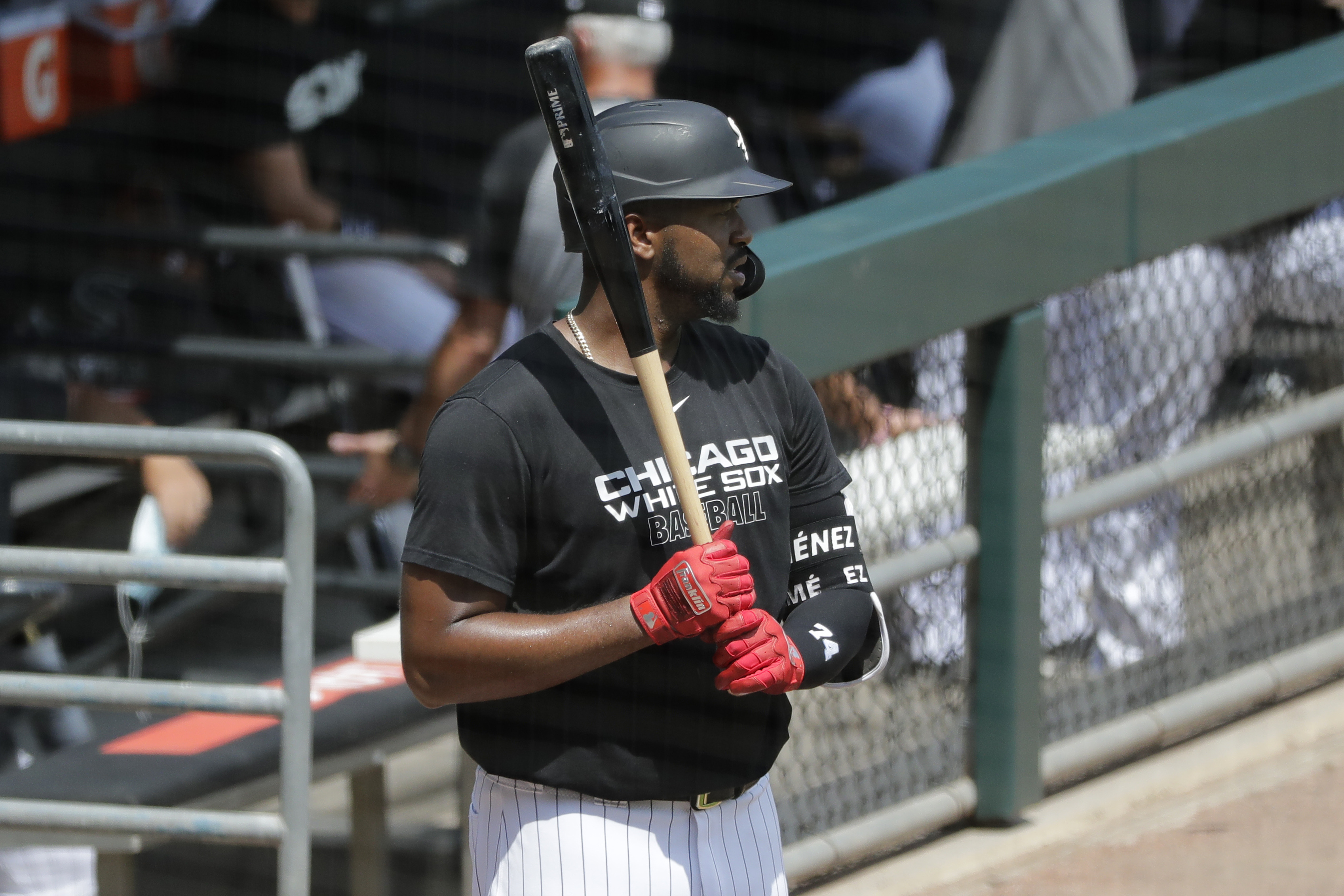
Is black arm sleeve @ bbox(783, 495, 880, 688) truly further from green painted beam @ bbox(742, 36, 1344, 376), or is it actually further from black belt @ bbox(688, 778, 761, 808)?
green painted beam @ bbox(742, 36, 1344, 376)

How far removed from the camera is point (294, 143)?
17.7 ft

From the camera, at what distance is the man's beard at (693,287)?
6.10ft

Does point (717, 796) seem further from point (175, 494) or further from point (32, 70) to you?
point (32, 70)

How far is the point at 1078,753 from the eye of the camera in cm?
328

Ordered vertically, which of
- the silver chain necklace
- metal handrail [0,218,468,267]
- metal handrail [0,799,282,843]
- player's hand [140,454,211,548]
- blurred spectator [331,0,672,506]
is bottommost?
metal handrail [0,799,282,843]

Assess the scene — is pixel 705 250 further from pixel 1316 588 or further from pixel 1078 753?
pixel 1316 588

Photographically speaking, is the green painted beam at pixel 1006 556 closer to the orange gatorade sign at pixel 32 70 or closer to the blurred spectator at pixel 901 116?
the blurred spectator at pixel 901 116

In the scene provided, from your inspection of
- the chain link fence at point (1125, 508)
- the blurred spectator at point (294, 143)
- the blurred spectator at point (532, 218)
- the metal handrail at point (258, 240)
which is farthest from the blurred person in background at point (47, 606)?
the chain link fence at point (1125, 508)

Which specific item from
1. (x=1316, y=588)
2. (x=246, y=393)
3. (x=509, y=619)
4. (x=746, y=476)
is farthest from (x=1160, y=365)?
(x=246, y=393)

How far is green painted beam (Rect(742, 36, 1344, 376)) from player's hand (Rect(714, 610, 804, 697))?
93cm

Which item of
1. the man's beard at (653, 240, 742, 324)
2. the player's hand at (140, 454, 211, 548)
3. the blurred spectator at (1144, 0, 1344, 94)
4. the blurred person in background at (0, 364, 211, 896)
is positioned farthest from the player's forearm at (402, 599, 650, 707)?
the blurred spectator at (1144, 0, 1344, 94)

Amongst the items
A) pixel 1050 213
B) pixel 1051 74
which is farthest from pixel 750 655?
pixel 1051 74

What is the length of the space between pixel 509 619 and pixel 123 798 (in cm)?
113

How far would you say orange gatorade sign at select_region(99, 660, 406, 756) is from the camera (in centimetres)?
281
